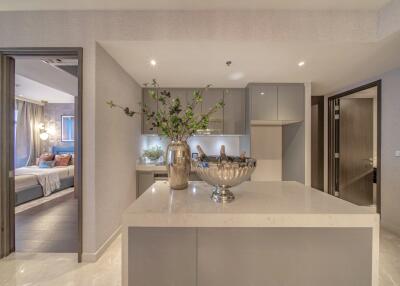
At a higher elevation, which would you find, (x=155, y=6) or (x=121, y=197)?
(x=155, y=6)

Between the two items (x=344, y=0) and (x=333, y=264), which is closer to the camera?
(x=333, y=264)

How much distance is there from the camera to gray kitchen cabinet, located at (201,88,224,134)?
12.6 feet

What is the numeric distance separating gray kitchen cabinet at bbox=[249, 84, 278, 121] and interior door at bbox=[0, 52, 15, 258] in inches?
127

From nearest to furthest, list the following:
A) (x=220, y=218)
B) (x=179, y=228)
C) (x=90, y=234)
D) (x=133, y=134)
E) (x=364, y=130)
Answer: (x=220, y=218)
(x=179, y=228)
(x=90, y=234)
(x=133, y=134)
(x=364, y=130)

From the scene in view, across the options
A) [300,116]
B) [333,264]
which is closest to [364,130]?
[300,116]

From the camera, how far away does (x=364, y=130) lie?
4.26 meters

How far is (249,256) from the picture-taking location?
45.7 inches

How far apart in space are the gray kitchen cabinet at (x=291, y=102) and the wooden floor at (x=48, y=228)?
11.7 feet

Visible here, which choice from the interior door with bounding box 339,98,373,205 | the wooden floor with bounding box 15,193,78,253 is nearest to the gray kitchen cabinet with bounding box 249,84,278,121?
the interior door with bounding box 339,98,373,205

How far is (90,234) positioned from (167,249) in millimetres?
1445

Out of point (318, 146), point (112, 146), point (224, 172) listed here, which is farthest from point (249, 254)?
point (318, 146)

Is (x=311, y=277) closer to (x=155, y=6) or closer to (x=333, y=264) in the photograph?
(x=333, y=264)

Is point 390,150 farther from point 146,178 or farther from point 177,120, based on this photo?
point 146,178

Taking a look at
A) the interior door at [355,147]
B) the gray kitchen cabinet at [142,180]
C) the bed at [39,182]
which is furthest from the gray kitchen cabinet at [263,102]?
the bed at [39,182]
